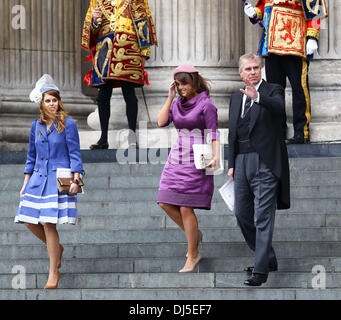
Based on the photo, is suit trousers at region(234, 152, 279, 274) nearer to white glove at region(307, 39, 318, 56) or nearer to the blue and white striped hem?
the blue and white striped hem

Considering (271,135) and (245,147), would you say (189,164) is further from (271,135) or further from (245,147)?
(271,135)

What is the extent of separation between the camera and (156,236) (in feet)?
37.0

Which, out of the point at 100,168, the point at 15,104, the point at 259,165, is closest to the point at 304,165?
the point at 100,168

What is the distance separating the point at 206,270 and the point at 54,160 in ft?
5.12

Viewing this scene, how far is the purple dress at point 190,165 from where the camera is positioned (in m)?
10.3

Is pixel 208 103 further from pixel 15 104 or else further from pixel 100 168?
pixel 15 104

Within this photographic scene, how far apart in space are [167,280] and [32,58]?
8.70 meters

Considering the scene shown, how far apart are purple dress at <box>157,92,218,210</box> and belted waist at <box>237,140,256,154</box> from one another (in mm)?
361

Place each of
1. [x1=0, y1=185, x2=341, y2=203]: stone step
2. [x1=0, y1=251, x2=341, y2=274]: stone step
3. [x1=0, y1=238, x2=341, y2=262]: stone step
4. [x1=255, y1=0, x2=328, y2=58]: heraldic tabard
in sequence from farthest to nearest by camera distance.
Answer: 1. [x1=255, y1=0, x2=328, y2=58]: heraldic tabard
2. [x1=0, y1=185, x2=341, y2=203]: stone step
3. [x1=0, y1=238, x2=341, y2=262]: stone step
4. [x1=0, y1=251, x2=341, y2=274]: stone step

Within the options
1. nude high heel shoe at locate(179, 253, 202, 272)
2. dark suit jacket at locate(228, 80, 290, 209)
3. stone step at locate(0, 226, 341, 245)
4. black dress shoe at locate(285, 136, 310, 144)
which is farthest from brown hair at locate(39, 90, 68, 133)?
black dress shoe at locate(285, 136, 310, 144)

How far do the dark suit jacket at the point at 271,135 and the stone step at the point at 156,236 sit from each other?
1242mm

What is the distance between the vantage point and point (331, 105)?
15164 mm

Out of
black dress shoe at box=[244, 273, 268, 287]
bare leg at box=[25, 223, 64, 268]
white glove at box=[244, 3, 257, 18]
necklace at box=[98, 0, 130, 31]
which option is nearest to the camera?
black dress shoe at box=[244, 273, 268, 287]

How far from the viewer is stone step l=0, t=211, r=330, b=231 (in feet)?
37.1
